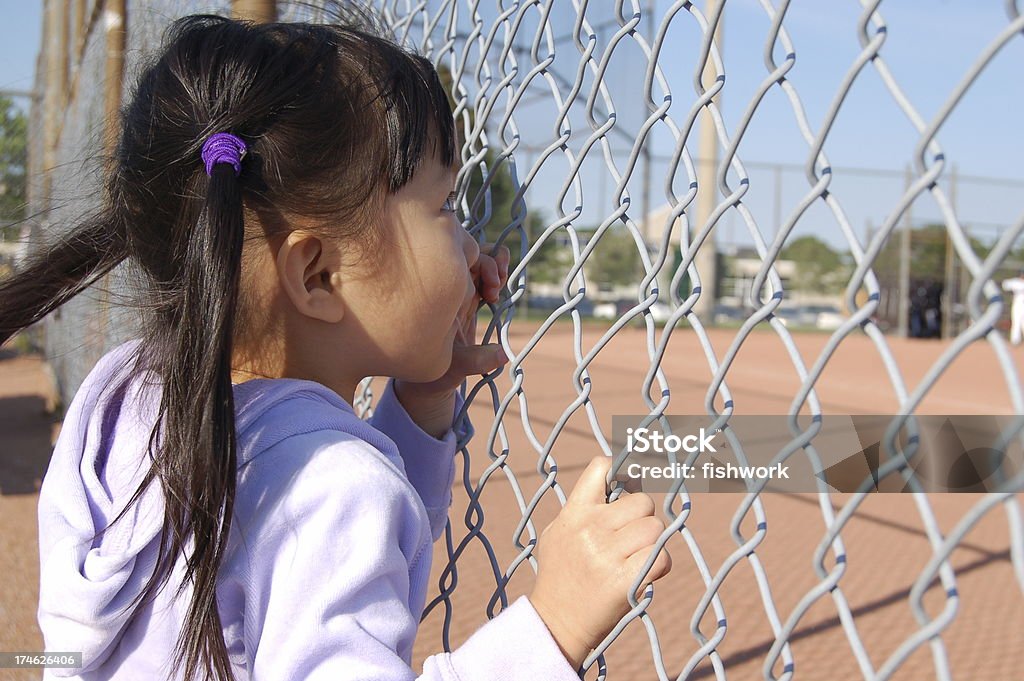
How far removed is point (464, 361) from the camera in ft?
4.74

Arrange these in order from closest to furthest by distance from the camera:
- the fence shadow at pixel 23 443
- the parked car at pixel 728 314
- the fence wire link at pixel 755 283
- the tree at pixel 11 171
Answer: the fence wire link at pixel 755 283
the tree at pixel 11 171
the fence shadow at pixel 23 443
the parked car at pixel 728 314

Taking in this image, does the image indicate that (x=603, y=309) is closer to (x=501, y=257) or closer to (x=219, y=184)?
(x=501, y=257)

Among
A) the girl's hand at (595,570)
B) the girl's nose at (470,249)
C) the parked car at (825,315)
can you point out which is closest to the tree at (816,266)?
the parked car at (825,315)

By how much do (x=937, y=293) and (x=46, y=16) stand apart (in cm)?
1700

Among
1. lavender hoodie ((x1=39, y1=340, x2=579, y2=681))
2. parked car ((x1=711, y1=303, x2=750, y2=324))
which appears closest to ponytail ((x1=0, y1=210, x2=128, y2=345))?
lavender hoodie ((x1=39, y1=340, x2=579, y2=681))

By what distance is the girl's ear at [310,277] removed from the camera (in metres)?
1.12

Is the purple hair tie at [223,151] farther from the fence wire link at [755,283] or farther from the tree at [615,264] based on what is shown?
the tree at [615,264]

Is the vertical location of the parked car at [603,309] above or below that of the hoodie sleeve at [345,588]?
below

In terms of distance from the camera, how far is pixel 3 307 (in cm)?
135

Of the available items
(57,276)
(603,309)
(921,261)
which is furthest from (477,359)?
(921,261)

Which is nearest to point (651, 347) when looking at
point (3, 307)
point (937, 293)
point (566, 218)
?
point (566, 218)

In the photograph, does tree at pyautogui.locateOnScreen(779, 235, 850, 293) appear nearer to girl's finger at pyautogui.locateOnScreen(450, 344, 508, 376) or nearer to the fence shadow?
the fence shadow

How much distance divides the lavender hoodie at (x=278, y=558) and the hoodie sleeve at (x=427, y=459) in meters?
0.35

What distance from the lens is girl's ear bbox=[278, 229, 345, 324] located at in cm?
112
